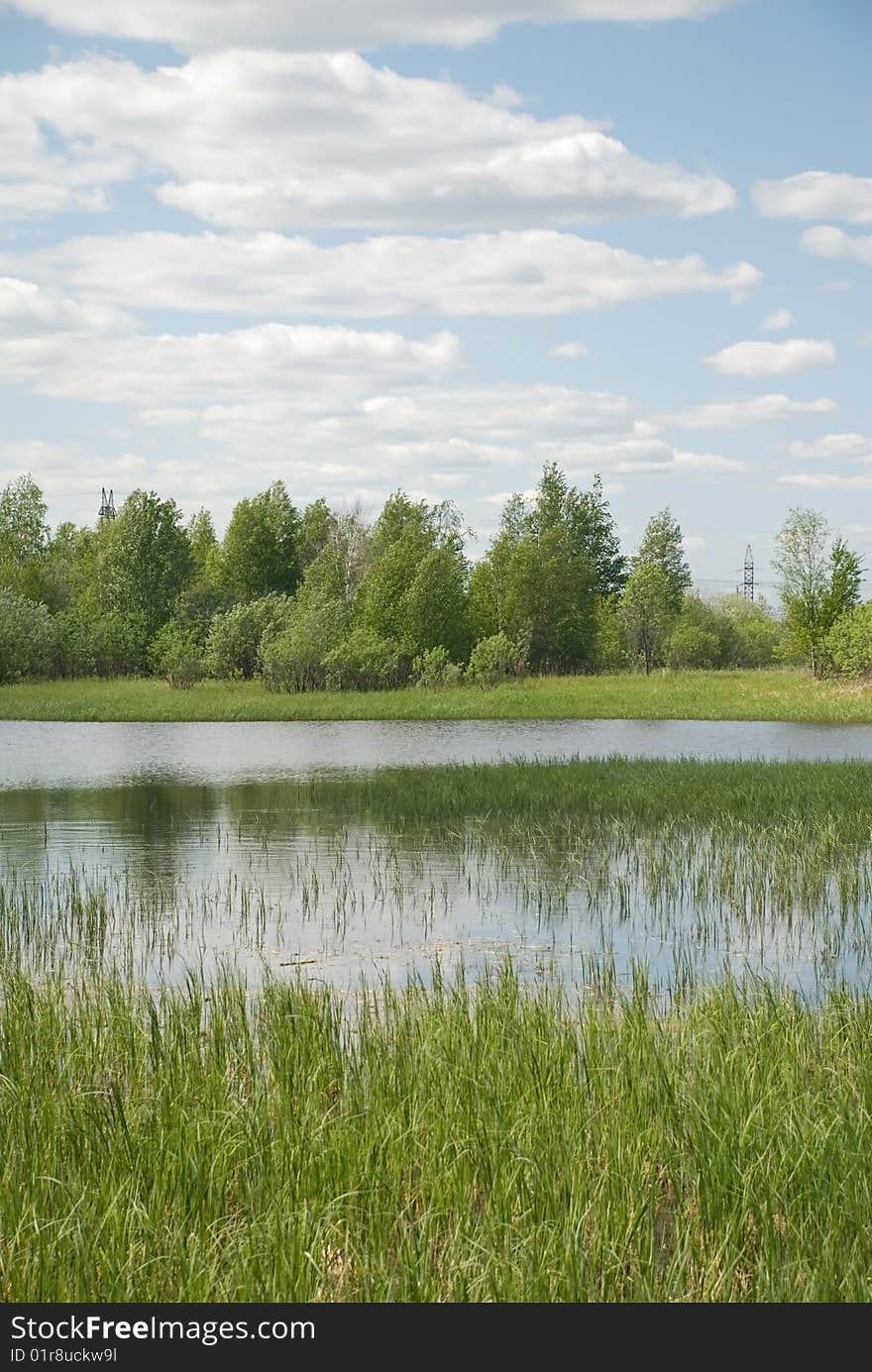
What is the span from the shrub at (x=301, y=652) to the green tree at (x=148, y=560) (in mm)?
18282

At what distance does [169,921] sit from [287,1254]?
7804 millimetres

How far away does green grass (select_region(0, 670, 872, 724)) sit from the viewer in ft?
152

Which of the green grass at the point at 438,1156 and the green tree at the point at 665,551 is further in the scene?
the green tree at the point at 665,551

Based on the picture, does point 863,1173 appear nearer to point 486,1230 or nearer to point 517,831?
point 486,1230

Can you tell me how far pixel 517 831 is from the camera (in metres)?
18.1

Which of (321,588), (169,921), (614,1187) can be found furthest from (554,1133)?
(321,588)

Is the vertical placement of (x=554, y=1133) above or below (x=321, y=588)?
below

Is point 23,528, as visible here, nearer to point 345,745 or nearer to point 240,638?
point 240,638

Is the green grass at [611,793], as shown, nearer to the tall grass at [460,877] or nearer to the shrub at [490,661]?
the tall grass at [460,877]

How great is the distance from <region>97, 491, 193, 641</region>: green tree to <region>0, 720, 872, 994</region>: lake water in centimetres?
5176

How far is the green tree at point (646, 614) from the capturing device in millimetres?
75562

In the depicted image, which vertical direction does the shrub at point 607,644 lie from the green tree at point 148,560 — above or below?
below

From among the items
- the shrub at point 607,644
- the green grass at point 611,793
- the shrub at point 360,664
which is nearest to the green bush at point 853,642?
the shrub at point 607,644
